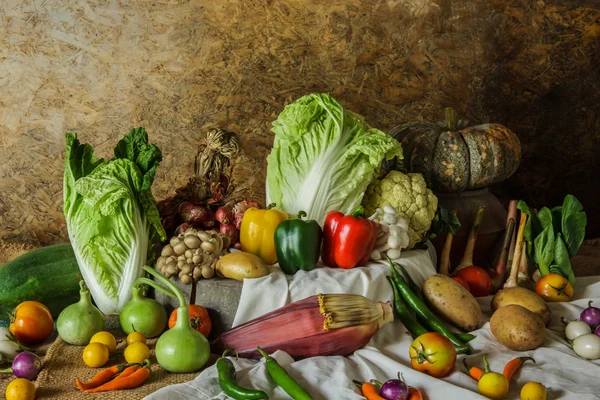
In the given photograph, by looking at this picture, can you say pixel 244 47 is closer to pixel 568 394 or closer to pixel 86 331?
pixel 86 331

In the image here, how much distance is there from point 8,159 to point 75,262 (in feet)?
5.31

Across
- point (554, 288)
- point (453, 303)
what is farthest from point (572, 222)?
point (453, 303)

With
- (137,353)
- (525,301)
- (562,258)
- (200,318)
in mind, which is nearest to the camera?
(137,353)

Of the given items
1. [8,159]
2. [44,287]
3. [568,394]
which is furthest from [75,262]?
[568,394]

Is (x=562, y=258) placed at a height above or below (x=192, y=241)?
below

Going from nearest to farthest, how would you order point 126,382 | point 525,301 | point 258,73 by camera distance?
point 126,382 → point 525,301 → point 258,73

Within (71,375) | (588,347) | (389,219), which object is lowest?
(71,375)

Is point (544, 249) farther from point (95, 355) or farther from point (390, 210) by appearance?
point (95, 355)

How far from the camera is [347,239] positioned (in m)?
3.75

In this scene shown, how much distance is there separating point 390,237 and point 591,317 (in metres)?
1.14

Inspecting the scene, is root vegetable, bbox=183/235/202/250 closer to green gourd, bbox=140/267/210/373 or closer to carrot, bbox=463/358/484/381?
green gourd, bbox=140/267/210/373

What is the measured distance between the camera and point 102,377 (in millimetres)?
3184

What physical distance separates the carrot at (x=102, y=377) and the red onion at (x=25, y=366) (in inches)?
9.7

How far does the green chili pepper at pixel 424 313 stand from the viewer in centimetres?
348
